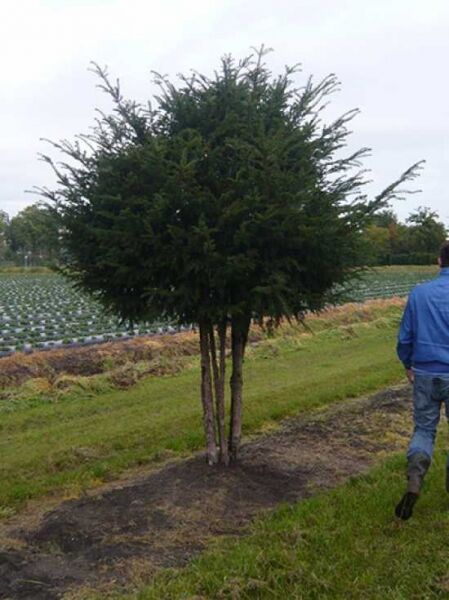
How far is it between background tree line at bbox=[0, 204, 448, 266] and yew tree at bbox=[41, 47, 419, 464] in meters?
0.19

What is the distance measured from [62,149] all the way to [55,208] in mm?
533

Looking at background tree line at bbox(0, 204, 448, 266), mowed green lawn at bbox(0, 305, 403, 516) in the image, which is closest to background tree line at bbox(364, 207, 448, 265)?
background tree line at bbox(0, 204, 448, 266)

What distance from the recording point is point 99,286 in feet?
20.2

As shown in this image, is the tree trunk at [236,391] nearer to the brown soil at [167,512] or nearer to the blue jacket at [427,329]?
the brown soil at [167,512]

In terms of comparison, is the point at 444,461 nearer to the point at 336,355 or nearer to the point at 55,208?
the point at 55,208

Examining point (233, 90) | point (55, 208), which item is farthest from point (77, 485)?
point (233, 90)

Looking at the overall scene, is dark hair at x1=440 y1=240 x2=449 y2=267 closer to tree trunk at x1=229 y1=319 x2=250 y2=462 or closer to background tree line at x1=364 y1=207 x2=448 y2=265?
tree trunk at x1=229 y1=319 x2=250 y2=462

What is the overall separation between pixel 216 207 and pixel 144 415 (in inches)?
208

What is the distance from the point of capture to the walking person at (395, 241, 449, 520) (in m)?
4.75

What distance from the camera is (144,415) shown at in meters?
10.0

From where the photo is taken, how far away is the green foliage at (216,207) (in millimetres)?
5453

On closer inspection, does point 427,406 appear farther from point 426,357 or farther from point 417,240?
point 417,240

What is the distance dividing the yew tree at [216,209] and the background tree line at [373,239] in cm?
19

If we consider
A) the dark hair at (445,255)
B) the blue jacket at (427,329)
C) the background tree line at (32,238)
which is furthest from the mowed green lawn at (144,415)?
the dark hair at (445,255)
